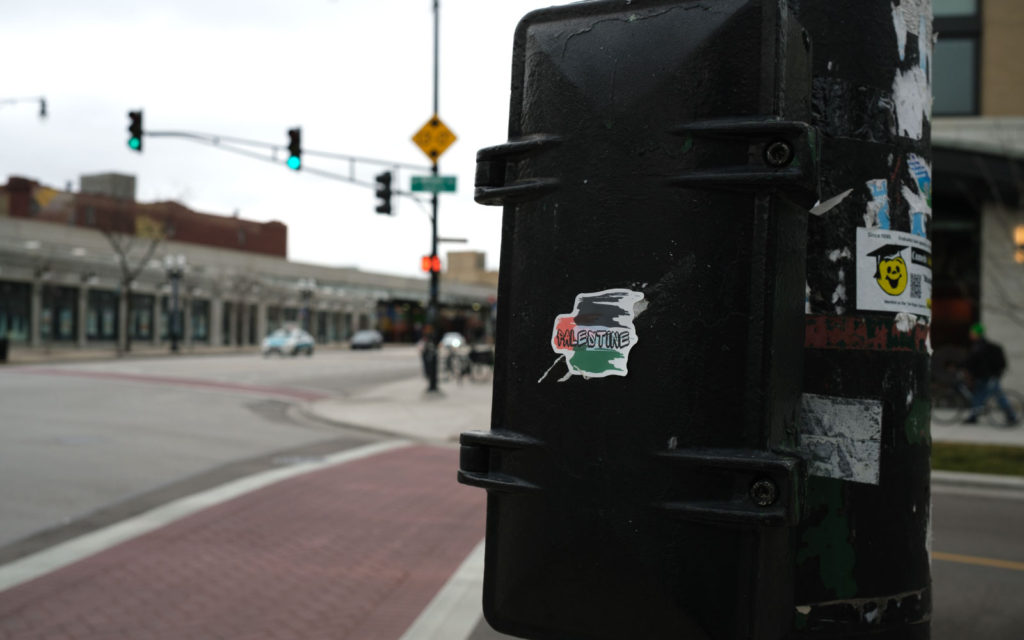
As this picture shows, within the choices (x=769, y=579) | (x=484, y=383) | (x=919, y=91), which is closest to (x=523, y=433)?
(x=769, y=579)

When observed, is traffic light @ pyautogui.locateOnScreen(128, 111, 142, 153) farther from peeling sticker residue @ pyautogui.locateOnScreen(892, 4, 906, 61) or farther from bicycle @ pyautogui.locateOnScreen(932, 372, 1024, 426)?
peeling sticker residue @ pyautogui.locateOnScreen(892, 4, 906, 61)

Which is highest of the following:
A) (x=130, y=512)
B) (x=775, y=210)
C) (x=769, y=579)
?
(x=775, y=210)

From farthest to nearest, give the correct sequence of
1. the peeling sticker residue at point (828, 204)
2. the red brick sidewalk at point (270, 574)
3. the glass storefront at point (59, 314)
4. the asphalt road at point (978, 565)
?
the glass storefront at point (59, 314) → the asphalt road at point (978, 565) → the red brick sidewalk at point (270, 574) → the peeling sticker residue at point (828, 204)

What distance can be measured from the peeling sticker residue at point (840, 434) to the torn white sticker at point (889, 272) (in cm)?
24

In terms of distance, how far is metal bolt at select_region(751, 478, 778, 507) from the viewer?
162 centimetres

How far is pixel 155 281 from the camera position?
57531mm

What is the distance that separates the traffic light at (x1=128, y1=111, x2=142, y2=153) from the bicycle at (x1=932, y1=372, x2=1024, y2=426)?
65.0 ft

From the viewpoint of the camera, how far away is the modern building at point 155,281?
49.1m

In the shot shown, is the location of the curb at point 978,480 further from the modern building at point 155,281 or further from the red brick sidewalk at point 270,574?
the modern building at point 155,281

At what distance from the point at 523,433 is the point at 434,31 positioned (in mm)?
20904

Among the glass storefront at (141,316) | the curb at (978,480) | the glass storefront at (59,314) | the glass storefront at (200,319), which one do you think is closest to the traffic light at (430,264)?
the curb at (978,480)

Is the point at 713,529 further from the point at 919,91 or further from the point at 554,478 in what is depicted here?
the point at 919,91

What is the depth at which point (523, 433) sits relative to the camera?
191 cm

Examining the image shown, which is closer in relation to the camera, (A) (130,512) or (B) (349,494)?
(A) (130,512)
